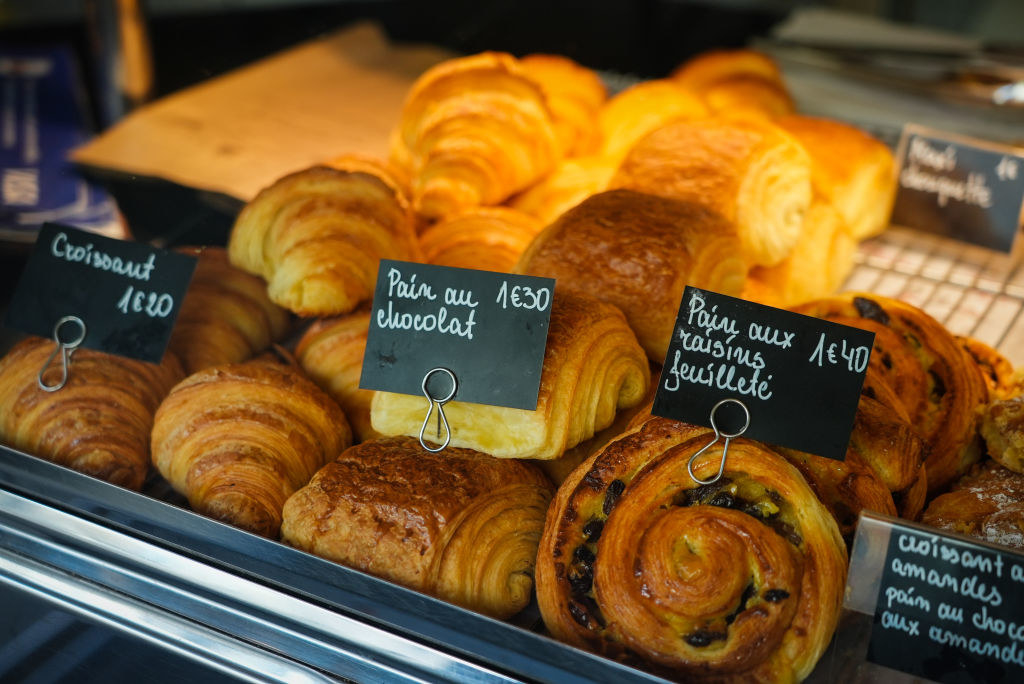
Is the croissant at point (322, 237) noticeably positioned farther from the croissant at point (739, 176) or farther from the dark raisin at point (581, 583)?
the dark raisin at point (581, 583)

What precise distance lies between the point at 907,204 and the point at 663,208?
93cm

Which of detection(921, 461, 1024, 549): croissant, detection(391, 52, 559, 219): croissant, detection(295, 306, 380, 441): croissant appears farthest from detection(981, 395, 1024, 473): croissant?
detection(391, 52, 559, 219): croissant

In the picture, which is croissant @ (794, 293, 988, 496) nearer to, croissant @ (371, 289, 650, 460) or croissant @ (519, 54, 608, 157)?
croissant @ (371, 289, 650, 460)

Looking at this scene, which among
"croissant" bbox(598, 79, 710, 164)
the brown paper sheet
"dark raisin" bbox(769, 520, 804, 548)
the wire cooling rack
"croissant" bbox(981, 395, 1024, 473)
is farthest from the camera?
the brown paper sheet

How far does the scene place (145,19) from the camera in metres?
3.02

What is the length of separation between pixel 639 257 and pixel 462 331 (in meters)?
0.39

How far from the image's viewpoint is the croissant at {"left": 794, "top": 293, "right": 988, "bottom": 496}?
1.50m

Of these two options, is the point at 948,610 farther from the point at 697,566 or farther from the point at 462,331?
the point at 462,331

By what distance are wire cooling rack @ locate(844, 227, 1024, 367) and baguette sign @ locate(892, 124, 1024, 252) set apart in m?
0.04

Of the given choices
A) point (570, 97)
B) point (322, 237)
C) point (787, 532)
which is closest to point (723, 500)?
point (787, 532)

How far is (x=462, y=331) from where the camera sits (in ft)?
4.51

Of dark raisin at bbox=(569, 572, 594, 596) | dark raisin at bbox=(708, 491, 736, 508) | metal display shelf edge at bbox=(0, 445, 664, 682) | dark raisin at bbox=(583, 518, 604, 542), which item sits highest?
dark raisin at bbox=(708, 491, 736, 508)

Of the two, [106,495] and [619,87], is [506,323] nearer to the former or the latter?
[106,495]

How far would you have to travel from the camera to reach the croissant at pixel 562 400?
4.47ft
